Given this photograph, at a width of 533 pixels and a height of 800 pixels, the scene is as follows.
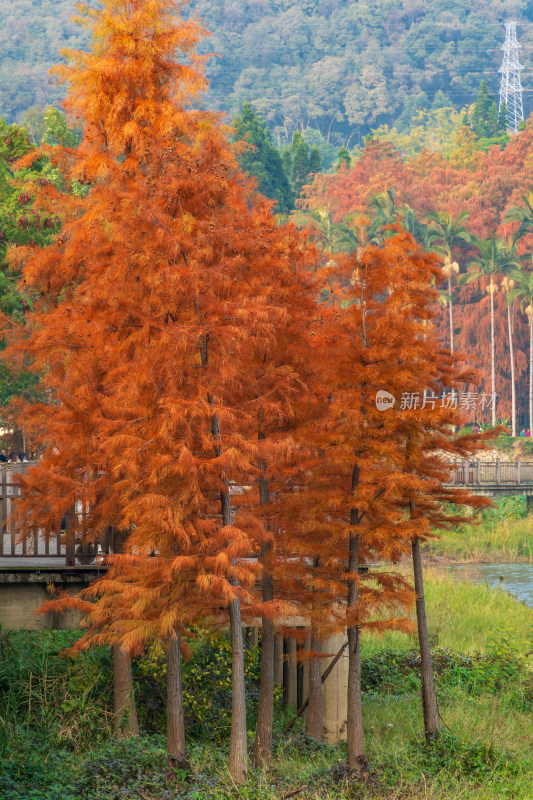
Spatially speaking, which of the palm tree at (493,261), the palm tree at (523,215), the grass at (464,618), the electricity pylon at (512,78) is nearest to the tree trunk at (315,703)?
the grass at (464,618)

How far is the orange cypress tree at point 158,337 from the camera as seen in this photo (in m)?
10.6

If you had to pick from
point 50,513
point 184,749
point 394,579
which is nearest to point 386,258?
point 394,579

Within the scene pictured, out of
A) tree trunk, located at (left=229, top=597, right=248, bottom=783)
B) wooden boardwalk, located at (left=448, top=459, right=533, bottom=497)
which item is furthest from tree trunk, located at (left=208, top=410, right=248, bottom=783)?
wooden boardwalk, located at (left=448, top=459, right=533, bottom=497)

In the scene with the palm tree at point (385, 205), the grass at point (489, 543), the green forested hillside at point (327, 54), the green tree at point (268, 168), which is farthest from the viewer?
the green forested hillside at point (327, 54)

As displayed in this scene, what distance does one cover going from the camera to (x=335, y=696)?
14.0 metres

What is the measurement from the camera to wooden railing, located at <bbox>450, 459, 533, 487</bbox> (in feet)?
120

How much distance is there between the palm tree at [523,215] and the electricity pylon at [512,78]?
8730 cm

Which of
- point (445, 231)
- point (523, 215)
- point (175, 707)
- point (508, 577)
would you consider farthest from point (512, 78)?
point (175, 707)

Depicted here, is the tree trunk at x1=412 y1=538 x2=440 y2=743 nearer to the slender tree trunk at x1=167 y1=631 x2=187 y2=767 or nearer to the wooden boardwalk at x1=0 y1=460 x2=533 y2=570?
the wooden boardwalk at x1=0 y1=460 x2=533 y2=570

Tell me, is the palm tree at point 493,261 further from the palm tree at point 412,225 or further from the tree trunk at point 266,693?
the tree trunk at point 266,693

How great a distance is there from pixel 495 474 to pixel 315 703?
84.1 feet

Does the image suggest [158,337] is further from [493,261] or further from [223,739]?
[493,261]

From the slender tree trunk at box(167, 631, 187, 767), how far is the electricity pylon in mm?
135828

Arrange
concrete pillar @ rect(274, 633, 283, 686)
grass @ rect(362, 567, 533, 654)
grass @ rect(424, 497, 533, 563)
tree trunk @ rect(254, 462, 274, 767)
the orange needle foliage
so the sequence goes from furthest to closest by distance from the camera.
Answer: grass @ rect(424, 497, 533, 563) < grass @ rect(362, 567, 533, 654) < concrete pillar @ rect(274, 633, 283, 686) < tree trunk @ rect(254, 462, 274, 767) < the orange needle foliage
